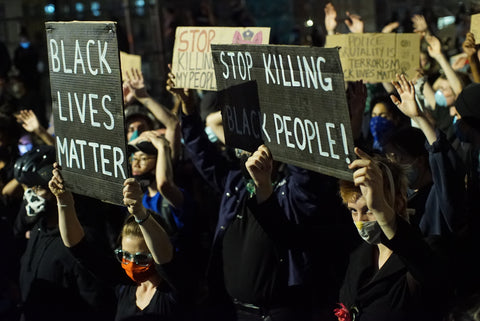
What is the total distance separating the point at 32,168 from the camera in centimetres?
503

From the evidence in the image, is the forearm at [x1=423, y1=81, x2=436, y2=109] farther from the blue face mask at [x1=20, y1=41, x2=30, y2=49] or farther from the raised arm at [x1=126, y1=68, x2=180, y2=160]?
the blue face mask at [x1=20, y1=41, x2=30, y2=49]

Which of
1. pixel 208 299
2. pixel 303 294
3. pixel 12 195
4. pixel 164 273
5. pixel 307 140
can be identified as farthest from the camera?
pixel 12 195

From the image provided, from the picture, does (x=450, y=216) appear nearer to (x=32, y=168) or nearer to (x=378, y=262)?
(x=378, y=262)

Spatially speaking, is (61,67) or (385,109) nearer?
(61,67)

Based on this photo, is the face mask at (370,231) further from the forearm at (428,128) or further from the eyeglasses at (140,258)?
the eyeglasses at (140,258)

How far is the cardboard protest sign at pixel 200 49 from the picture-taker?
5.35m

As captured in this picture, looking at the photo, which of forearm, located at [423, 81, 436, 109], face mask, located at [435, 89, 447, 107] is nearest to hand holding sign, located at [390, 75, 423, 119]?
forearm, located at [423, 81, 436, 109]

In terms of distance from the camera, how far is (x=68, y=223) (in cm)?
423

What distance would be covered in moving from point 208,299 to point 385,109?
257cm

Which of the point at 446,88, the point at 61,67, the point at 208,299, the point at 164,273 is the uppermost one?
the point at 61,67

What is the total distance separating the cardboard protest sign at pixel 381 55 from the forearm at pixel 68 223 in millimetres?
2835

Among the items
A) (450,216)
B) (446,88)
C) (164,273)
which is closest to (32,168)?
(164,273)

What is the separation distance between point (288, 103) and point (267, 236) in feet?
3.00

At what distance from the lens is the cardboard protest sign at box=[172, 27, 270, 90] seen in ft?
17.6
